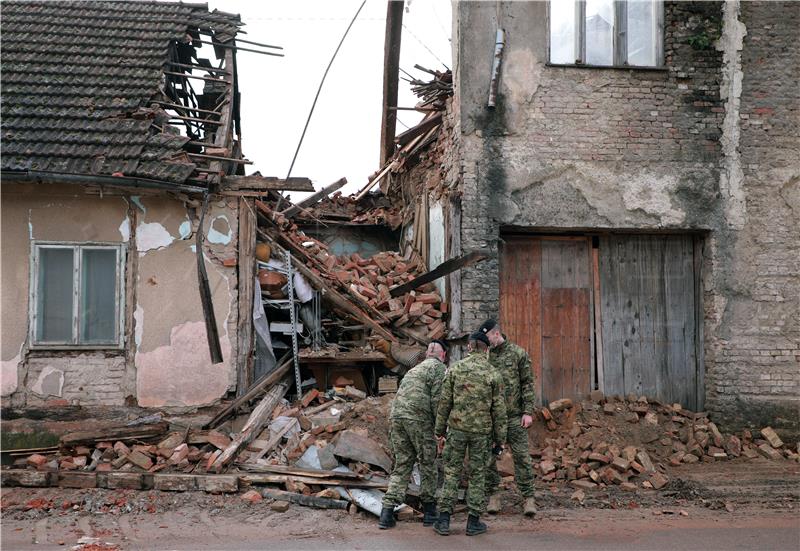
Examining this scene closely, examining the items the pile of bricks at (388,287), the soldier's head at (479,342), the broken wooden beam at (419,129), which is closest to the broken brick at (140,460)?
the pile of bricks at (388,287)

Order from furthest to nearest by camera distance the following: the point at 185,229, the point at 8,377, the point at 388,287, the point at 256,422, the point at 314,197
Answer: the point at 314,197 < the point at 388,287 < the point at 185,229 < the point at 8,377 < the point at 256,422

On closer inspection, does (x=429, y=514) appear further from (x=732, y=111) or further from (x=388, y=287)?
(x=732, y=111)

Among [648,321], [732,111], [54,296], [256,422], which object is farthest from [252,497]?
[732,111]

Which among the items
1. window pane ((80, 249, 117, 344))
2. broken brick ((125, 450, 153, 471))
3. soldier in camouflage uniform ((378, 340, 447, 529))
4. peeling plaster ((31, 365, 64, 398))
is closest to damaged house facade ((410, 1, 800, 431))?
soldier in camouflage uniform ((378, 340, 447, 529))

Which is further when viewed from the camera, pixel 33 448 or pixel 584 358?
pixel 584 358

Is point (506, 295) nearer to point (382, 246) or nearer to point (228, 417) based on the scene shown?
point (228, 417)

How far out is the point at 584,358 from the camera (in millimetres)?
9844

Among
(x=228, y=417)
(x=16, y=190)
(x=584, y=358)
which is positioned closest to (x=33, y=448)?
(x=228, y=417)

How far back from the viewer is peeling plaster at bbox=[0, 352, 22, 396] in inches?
342

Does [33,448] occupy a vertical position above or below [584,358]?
below

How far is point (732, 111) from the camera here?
970cm

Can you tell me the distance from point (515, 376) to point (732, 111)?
206 inches

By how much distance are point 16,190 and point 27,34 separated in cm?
320

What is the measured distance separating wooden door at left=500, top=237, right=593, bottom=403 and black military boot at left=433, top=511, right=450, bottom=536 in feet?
11.6
